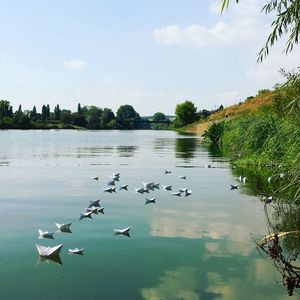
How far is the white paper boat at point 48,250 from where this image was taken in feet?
19.4

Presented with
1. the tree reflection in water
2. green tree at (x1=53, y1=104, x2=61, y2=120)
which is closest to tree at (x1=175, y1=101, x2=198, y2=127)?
green tree at (x1=53, y1=104, x2=61, y2=120)

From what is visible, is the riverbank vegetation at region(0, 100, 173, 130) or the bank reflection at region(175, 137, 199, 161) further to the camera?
the riverbank vegetation at region(0, 100, 173, 130)

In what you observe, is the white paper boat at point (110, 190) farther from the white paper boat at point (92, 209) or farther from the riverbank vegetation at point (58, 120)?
the riverbank vegetation at point (58, 120)

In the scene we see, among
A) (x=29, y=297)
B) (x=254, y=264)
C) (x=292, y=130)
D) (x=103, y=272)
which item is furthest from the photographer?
(x=292, y=130)

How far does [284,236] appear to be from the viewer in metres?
6.86

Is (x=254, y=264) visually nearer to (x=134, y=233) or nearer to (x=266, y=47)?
(x=134, y=233)

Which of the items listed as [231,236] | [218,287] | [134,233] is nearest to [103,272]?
[218,287]

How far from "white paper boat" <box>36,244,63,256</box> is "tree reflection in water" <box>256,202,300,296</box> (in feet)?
8.13

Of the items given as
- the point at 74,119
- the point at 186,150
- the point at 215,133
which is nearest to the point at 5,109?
the point at 74,119

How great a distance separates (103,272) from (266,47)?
14.3 ft

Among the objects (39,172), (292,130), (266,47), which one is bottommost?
(39,172)

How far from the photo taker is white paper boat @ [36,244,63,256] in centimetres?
590

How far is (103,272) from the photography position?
5.33 meters

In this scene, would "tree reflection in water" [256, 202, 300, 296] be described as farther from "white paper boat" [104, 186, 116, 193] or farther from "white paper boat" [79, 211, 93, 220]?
"white paper boat" [104, 186, 116, 193]
